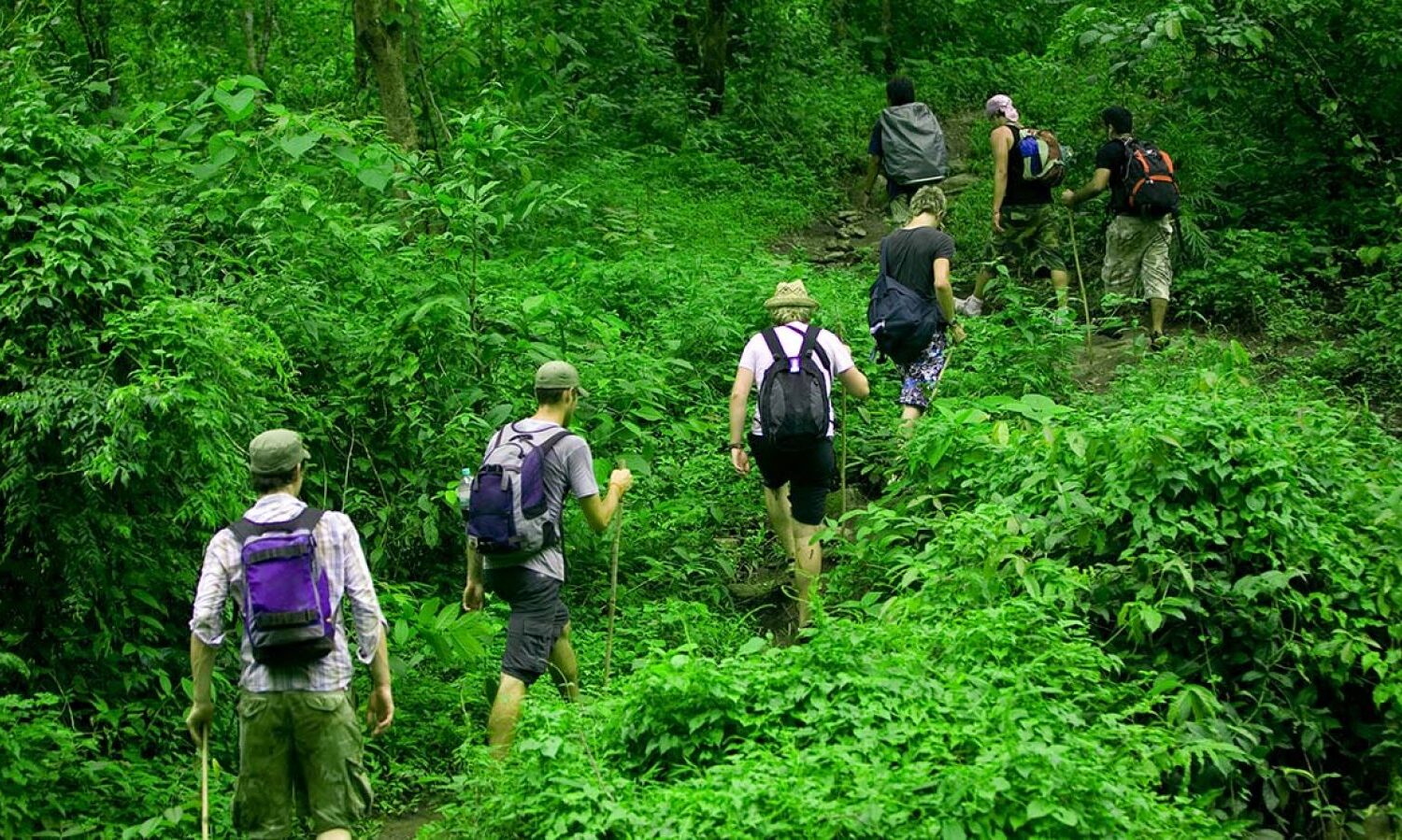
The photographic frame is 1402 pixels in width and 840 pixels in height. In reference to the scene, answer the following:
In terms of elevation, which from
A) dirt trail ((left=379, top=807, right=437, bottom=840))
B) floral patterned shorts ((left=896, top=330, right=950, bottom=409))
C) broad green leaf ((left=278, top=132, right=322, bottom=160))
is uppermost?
broad green leaf ((left=278, top=132, right=322, bottom=160))

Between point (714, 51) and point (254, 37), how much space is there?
5.62 meters

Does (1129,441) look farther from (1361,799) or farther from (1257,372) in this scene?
(1257,372)

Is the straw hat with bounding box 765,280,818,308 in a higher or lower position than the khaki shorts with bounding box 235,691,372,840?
higher

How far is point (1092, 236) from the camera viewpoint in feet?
43.9

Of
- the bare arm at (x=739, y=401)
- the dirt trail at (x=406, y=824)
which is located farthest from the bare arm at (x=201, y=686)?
the bare arm at (x=739, y=401)

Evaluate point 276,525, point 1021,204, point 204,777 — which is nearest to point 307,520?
point 276,525

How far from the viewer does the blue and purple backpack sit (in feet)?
20.5

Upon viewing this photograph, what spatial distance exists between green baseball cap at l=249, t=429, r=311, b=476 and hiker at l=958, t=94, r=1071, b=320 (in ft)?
24.6

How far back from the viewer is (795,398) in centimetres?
748

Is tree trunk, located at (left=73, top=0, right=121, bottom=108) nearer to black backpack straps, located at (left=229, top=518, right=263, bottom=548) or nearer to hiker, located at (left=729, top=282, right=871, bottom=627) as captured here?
hiker, located at (left=729, top=282, right=871, bottom=627)

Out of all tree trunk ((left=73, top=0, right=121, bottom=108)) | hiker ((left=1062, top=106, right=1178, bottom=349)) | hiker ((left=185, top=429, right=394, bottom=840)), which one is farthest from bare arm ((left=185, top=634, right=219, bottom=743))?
tree trunk ((left=73, top=0, right=121, bottom=108))

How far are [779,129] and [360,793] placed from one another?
1353 cm

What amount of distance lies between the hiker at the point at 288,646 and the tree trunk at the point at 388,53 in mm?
7187

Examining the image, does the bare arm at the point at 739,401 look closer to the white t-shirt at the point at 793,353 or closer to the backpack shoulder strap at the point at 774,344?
the white t-shirt at the point at 793,353
